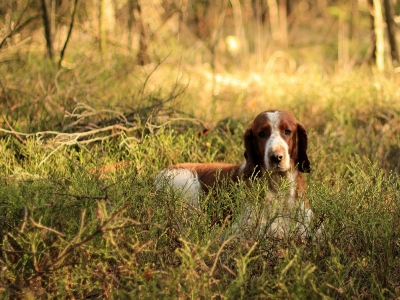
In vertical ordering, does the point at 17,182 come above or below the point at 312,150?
above

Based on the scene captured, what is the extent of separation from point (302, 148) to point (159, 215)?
164 cm

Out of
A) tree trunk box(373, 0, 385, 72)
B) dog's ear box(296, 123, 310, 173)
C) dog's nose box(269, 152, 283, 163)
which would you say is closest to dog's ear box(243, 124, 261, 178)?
dog's nose box(269, 152, 283, 163)

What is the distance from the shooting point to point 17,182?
11.8 ft

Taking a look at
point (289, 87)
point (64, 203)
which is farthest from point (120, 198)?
point (289, 87)

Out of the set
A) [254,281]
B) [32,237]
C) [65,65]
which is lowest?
[254,281]

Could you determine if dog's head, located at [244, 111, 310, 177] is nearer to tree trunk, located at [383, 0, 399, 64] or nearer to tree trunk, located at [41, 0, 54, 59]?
tree trunk, located at [41, 0, 54, 59]

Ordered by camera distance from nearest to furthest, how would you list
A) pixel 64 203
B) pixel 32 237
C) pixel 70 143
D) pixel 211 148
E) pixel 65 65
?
pixel 32 237
pixel 64 203
pixel 70 143
pixel 211 148
pixel 65 65

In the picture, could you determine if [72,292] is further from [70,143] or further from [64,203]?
[70,143]

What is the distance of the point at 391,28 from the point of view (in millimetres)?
8203

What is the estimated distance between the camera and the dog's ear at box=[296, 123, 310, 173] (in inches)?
183

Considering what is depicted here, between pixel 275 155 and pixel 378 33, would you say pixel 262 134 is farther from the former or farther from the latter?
pixel 378 33

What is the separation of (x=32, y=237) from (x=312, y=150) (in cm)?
304

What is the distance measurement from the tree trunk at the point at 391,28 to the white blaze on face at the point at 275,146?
426cm

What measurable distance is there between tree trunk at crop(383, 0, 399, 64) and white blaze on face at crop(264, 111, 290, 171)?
4.26 metres
